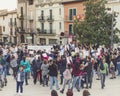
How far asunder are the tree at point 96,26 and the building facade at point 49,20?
729 inches

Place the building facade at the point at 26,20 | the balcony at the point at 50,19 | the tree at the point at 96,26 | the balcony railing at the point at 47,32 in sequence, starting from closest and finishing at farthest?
the tree at the point at 96,26, the balcony railing at the point at 47,32, the balcony at the point at 50,19, the building facade at the point at 26,20

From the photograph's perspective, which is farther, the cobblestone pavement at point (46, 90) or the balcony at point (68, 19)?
the balcony at point (68, 19)

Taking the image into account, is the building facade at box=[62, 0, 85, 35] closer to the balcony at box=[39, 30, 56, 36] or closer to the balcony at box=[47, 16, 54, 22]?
the balcony at box=[39, 30, 56, 36]

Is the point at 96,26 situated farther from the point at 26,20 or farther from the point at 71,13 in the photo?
the point at 26,20

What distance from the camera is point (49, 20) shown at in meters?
64.3

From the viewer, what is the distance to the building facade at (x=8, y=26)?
7756cm

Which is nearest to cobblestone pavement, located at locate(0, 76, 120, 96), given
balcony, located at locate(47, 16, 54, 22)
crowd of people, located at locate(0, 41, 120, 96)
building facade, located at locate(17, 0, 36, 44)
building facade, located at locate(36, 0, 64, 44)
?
crowd of people, located at locate(0, 41, 120, 96)

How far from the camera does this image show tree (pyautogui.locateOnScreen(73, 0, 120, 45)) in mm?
42000

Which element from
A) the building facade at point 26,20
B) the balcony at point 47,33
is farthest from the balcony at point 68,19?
the building facade at point 26,20

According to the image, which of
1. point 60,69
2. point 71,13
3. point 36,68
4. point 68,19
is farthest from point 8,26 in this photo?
point 60,69

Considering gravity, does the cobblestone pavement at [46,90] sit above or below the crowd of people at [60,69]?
below

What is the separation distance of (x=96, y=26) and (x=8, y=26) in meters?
40.5

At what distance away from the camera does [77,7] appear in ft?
194

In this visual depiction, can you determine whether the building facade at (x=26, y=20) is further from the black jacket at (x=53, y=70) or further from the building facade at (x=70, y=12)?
the black jacket at (x=53, y=70)
